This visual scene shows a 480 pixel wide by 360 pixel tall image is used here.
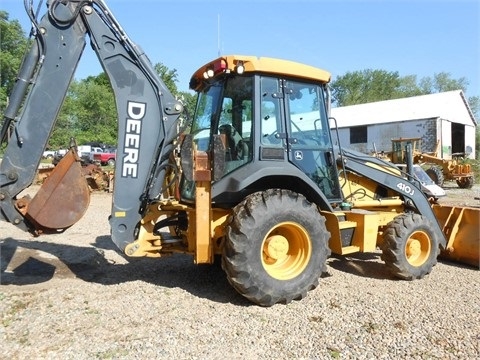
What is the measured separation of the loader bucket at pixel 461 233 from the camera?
580cm

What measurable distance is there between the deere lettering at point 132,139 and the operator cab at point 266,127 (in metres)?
0.74

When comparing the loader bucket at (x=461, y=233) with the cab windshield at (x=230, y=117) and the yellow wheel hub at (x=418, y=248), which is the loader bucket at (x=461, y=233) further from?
the cab windshield at (x=230, y=117)

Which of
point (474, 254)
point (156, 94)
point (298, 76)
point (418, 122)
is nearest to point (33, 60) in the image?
point (156, 94)

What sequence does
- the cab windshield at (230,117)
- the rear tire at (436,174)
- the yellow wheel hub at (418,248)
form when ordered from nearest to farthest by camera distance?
1. the cab windshield at (230,117)
2. the yellow wheel hub at (418,248)
3. the rear tire at (436,174)

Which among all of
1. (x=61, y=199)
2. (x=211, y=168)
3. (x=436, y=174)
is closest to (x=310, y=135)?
(x=211, y=168)

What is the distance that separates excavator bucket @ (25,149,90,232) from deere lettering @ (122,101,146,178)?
1.50 feet

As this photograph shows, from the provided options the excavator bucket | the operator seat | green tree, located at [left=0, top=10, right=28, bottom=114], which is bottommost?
the excavator bucket

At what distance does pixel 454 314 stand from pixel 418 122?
21.8 m

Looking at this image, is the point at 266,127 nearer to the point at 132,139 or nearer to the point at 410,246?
the point at 132,139

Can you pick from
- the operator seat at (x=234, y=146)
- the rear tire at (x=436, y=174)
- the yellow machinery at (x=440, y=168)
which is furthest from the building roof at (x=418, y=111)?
the operator seat at (x=234, y=146)

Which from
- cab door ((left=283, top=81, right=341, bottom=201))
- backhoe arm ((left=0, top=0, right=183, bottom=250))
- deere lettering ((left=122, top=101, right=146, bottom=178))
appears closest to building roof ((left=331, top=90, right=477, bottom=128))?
cab door ((left=283, top=81, right=341, bottom=201))

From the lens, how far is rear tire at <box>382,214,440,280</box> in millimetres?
5074

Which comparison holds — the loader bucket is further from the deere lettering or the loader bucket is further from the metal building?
the metal building

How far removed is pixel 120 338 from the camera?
3.41m
